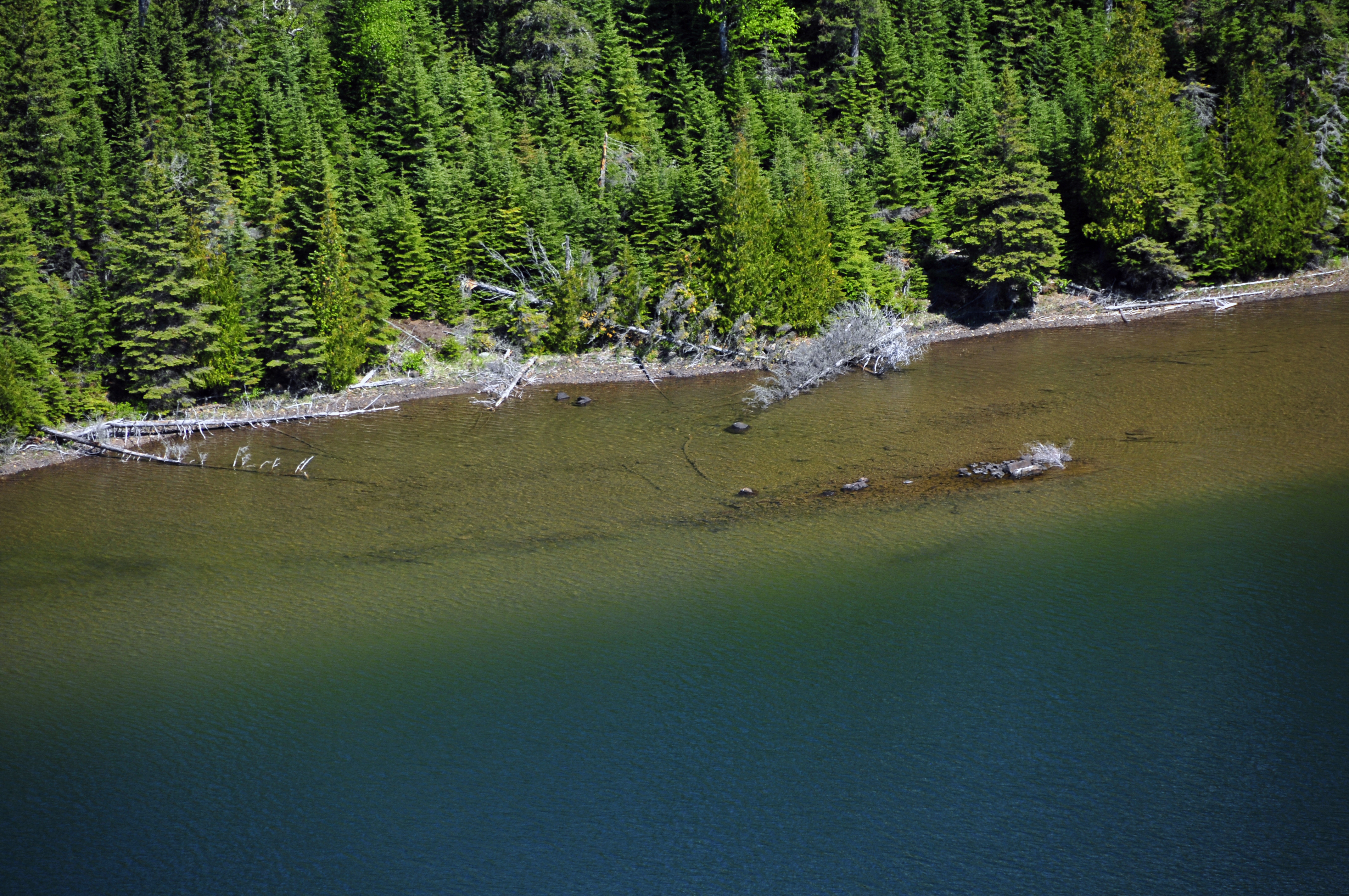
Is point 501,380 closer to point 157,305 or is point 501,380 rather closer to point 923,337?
point 157,305

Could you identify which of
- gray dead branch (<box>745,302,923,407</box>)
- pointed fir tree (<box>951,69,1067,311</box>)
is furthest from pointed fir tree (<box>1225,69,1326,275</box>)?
gray dead branch (<box>745,302,923,407</box>)

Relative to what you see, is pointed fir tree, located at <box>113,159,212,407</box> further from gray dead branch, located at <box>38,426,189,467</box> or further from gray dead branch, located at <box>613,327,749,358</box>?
gray dead branch, located at <box>613,327,749,358</box>

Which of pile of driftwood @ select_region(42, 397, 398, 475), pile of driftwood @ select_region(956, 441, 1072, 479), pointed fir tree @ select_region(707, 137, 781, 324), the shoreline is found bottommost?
pile of driftwood @ select_region(956, 441, 1072, 479)

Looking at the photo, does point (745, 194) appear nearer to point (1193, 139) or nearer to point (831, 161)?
point (831, 161)

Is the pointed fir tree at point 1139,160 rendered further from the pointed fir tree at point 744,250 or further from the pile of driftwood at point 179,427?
the pile of driftwood at point 179,427

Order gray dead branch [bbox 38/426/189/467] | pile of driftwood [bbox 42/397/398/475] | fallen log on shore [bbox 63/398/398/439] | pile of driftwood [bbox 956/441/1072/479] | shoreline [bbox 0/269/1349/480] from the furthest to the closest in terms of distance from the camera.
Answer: shoreline [bbox 0/269/1349/480] → fallen log on shore [bbox 63/398/398/439] → pile of driftwood [bbox 42/397/398/475] → gray dead branch [bbox 38/426/189/467] → pile of driftwood [bbox 956/441/1072/479]

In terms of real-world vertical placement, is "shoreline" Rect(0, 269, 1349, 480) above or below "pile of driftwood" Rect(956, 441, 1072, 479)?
above

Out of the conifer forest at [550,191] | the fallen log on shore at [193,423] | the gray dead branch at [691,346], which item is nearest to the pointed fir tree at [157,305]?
the conifer forest at [550,191]
